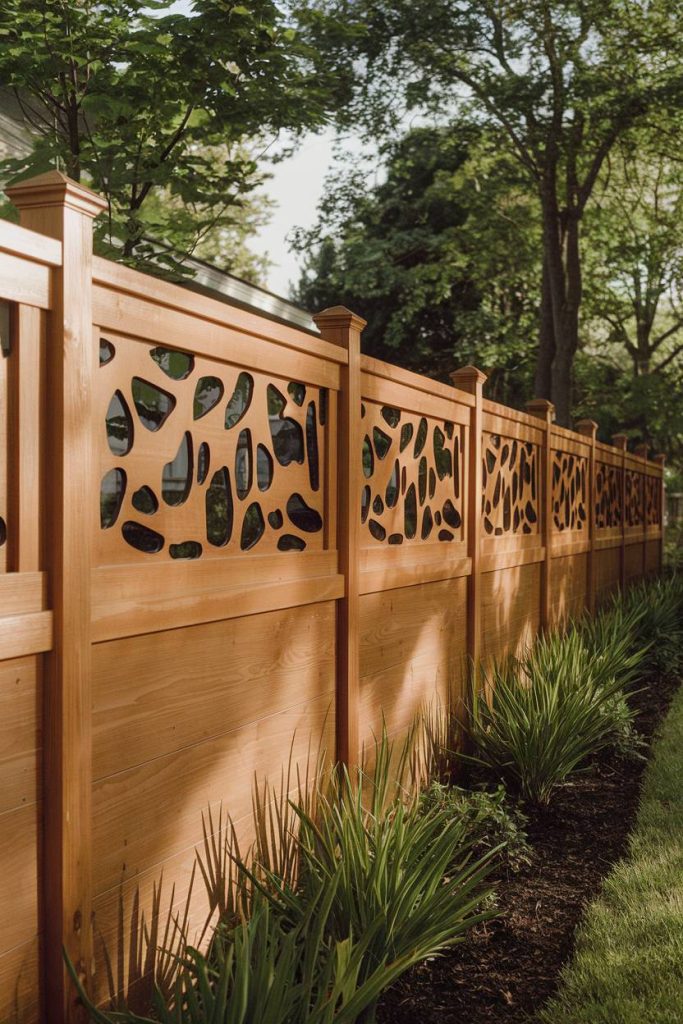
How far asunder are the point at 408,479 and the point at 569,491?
160 inches

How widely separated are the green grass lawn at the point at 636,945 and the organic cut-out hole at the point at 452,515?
1.73m

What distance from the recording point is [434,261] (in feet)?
74.7

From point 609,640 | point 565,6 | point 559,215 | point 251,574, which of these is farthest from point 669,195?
point 251,574

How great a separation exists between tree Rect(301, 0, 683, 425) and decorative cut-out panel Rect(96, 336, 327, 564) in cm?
1018

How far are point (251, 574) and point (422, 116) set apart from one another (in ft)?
45.6

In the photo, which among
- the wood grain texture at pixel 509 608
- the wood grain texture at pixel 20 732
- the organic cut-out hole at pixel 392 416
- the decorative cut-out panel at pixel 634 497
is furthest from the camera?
the decorative cut-out panel at pixel 634 497

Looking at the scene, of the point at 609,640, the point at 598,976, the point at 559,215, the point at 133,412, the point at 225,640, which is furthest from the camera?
the point at 559,215

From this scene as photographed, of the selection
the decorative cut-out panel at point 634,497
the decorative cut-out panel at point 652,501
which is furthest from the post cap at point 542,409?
the decorative cut-out panel at point 652,501

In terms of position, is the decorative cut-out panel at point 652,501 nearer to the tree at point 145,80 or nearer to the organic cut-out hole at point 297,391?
the tree at point 145,80

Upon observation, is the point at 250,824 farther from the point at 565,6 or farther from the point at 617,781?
the point at 565,6

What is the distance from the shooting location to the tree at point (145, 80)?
5281mm

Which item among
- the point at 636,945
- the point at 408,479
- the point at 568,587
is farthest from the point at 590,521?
the point at 636,945

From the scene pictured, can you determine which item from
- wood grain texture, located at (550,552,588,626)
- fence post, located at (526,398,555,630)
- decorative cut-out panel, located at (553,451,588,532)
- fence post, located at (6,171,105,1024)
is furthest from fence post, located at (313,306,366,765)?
decorative cut-out panel, located at (553,451,588,532)

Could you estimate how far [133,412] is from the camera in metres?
2.29
